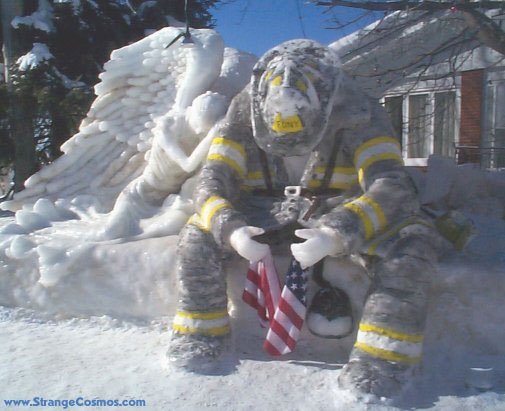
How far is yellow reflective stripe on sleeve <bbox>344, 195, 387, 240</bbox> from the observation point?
6.30ft

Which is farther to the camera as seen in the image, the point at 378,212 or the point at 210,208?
the point at 210,208

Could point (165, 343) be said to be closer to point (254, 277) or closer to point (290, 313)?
point (254, 277)

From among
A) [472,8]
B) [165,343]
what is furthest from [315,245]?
[472,8]

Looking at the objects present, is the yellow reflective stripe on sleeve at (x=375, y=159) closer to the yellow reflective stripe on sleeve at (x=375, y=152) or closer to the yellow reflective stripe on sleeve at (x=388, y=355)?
the yellow reflective stripe on sleeve at (x=375, y=152)

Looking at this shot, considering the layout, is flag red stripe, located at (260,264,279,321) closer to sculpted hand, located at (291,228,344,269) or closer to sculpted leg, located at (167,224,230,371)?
sculpted leg, located at (167,224,230,371)

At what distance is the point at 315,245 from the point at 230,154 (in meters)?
0.72

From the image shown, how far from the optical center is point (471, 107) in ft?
29.9

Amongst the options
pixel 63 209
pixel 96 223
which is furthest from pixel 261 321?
pixel 63 209

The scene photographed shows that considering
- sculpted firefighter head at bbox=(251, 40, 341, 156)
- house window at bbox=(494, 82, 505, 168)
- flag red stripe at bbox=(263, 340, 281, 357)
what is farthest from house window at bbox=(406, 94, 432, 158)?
flag red stripe at bbox=(263, 340, 281, 357)

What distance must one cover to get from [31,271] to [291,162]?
1445 mm

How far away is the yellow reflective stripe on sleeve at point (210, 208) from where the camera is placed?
2.10 metres

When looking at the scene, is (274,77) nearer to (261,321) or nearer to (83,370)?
(261,321)

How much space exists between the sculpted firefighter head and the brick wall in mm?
7752

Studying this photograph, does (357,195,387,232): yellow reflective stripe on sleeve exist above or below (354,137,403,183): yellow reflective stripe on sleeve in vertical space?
below
